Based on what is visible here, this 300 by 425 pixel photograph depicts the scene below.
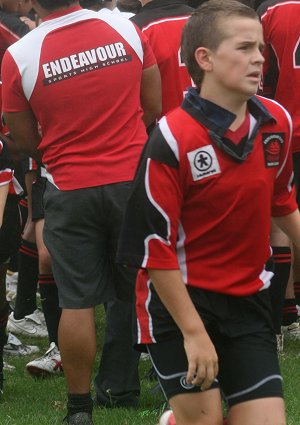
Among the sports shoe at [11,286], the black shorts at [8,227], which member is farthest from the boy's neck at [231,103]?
the sports shoe at [11,286]

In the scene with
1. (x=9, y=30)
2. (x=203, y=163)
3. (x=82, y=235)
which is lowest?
(x=82, y=235)

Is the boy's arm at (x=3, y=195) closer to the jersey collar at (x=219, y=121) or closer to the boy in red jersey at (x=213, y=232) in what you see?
the boy in red jersey at (x=213, y=232)

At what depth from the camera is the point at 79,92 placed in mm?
5328

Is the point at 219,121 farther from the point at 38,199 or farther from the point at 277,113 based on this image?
the point at 38,199

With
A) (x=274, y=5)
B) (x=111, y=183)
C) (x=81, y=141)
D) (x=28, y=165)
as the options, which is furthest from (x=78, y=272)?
(x=274, y=5)

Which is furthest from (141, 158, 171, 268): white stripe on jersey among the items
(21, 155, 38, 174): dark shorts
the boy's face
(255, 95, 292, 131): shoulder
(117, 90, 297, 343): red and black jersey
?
(21, 155, 38, 174): dark shorts

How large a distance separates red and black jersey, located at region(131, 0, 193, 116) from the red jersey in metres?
1.05

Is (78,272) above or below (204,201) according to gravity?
below

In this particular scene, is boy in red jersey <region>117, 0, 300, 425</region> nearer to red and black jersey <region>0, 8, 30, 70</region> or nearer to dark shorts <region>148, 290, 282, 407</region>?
dark shorts <region>148, 290, 282, 407</region>

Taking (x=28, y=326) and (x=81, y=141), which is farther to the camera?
(x=28, y=326)

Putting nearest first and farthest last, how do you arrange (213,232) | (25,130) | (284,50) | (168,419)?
(213,232), (168,419), (25,130), (284,50)

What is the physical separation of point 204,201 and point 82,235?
4.80 feet

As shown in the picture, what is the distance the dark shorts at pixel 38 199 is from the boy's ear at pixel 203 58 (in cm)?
286

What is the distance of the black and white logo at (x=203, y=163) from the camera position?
3.93 m
